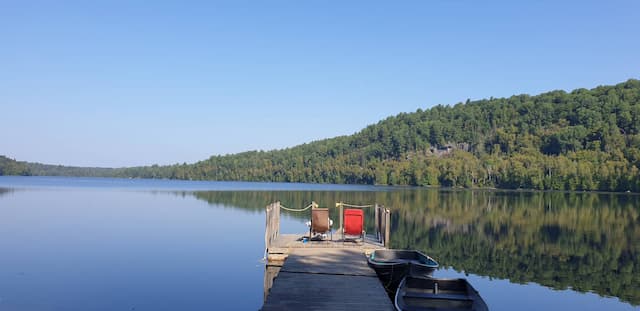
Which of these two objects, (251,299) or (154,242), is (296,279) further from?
(154,242)

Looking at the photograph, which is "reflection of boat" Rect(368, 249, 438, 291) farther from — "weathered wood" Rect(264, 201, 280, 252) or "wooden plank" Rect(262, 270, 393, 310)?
"weathered wood" Rect(264, 201, 280, 252)

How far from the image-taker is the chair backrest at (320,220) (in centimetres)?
2030

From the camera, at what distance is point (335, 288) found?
41.5 ft

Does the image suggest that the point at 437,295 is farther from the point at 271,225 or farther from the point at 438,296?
the point at 271,225

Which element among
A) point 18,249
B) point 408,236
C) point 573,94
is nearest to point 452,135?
point 573,94

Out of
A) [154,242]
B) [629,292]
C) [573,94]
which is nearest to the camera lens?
[629,292]

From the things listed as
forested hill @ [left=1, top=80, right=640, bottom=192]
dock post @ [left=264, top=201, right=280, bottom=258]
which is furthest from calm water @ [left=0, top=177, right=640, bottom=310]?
forested hill @ [left=1, top=80, right=640, bottom=192]

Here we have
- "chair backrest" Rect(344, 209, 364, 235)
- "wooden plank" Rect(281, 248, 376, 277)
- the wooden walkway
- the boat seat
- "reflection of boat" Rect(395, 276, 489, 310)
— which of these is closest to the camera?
the wooden walkway

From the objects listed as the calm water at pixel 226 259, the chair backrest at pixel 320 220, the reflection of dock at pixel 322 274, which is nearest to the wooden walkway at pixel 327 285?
the reflection of dock at pixel 322 274

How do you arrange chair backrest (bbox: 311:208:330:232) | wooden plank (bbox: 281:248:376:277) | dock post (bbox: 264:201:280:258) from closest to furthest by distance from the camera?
wooden plank (bbox: 281:248:376:277) → dock post (bbox: 264:201:280:258) → chair backrest (bbox: 311:208:330:232)

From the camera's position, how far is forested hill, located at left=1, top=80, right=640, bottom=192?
122 m

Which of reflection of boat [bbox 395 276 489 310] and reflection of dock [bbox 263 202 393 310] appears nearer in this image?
reflection of dock [bbox 263 202 393 310]

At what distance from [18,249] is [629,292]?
932 inches

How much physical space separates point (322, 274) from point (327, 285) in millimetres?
1427
